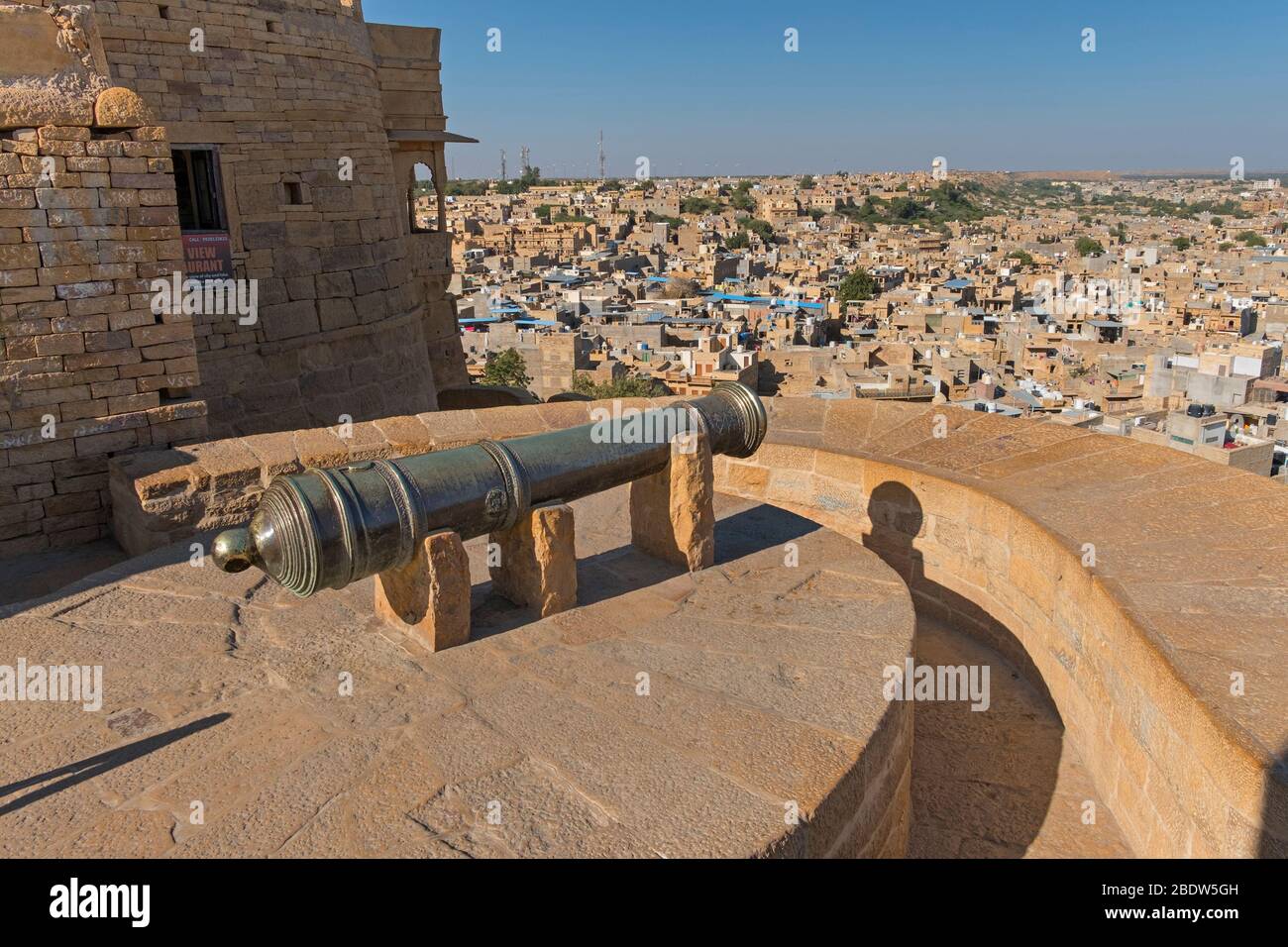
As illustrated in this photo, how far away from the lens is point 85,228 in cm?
424

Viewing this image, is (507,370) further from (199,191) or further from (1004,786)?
(1004,786)

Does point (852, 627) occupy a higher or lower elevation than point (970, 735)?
higher

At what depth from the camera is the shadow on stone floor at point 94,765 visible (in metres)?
2.32

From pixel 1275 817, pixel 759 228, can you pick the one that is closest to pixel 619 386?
pixel 1275 817

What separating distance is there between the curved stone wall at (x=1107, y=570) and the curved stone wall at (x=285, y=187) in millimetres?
3992

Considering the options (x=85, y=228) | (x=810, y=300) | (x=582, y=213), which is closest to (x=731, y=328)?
(x=810, y=300)

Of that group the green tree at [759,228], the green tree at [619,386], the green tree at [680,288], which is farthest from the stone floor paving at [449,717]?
the green tree at [759,228]

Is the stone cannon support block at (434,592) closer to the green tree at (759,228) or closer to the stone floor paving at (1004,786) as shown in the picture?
the stone floor paving at (1004,786)

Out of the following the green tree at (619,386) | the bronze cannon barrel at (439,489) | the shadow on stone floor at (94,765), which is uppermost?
the bronze cannon barrel at (439,489)

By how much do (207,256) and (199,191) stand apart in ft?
1.56

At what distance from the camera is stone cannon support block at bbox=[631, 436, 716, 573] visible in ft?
11.8

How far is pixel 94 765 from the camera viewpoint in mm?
2447

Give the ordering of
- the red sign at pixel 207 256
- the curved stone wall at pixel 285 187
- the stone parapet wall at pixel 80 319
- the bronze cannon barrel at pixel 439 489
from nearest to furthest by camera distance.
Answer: the bronze cannon barrel at pixel 439 489 < the stone parapet wall at pixel 80 319 < the curved stone wall at pixel 285 187 < the red sign at pixel 207 256

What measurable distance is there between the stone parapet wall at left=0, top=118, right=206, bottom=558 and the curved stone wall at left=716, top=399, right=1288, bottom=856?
2798 millimetres
